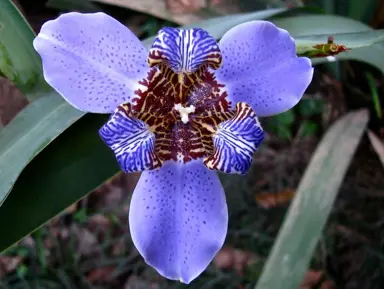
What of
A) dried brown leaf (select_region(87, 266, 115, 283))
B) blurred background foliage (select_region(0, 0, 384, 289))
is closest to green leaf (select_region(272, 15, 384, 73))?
blurred background foliage (select_region(0, 0, 384, 289))

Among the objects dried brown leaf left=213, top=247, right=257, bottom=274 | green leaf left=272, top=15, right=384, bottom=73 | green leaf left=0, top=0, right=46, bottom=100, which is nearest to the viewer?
green leaf left=0, top=0, right=46, bottom=100

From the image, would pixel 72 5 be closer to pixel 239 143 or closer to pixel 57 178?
pixel 57 178

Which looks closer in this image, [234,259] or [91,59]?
[91,59]

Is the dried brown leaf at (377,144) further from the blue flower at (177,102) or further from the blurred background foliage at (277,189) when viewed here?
the blue flower at (177,102)

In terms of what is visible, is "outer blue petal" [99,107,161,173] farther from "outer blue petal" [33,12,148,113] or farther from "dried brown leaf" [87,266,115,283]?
"dried brown leaf" [87,266,115,283]

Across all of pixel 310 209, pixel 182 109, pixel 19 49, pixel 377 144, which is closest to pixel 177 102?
pixel 182 109

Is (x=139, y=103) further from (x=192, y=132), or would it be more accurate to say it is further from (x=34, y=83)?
(x=34, y=83)

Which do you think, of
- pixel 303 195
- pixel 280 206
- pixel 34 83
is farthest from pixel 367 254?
pixel 34 83
